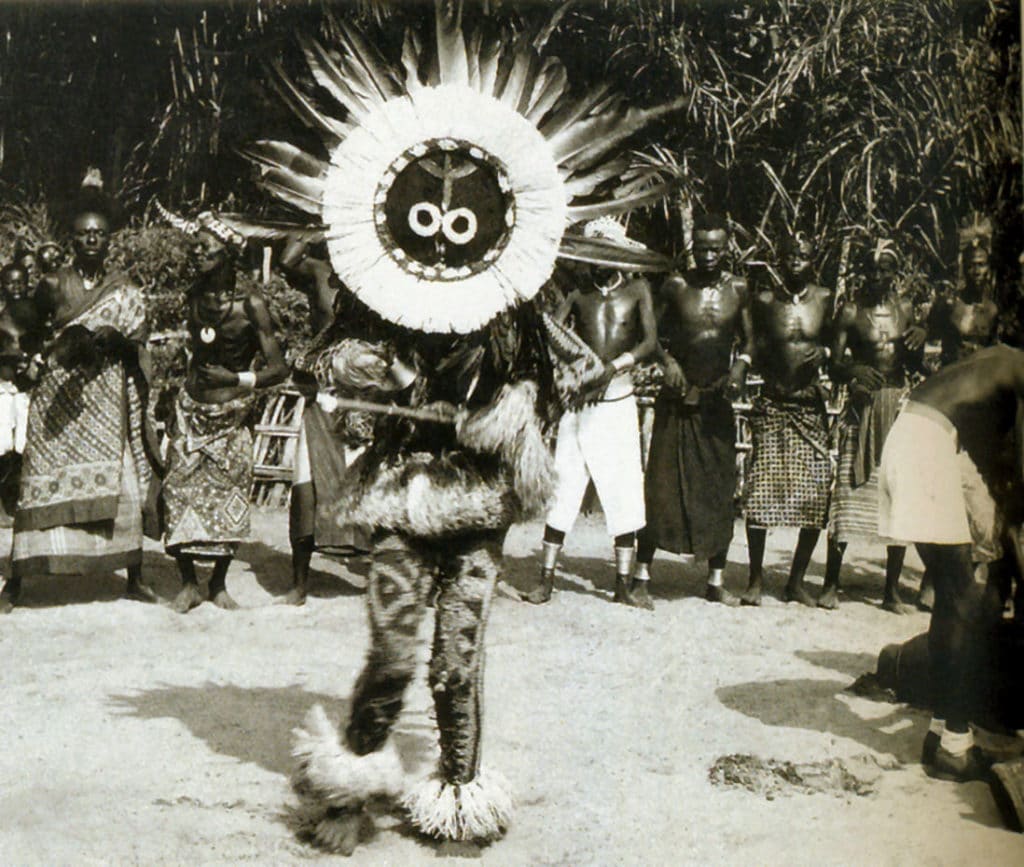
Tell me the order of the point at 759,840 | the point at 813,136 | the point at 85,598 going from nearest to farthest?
the point at 759,840 → the point at 813,136 → the point at 85,598

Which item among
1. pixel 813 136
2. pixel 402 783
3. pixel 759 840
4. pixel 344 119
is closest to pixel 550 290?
pixel 344 119

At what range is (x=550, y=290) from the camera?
333 centimetres

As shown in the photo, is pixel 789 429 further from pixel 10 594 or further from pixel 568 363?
pixel 10 594

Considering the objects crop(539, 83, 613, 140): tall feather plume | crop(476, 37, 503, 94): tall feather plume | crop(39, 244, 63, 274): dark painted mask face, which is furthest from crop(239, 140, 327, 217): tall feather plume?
crop(39, 244, 63, 274): dark painted mask face

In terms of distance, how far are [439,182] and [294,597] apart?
1.76 metres

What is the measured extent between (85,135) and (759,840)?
277 cm

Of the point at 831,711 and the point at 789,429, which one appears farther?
the point at 789,429

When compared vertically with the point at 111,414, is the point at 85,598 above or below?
below

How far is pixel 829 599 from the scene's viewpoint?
4.17 m

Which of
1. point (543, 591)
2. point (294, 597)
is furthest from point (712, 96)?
point (294, 597)

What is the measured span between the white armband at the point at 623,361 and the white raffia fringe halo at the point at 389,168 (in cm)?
147

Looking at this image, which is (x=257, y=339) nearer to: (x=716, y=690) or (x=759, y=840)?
(x=716, y=690)

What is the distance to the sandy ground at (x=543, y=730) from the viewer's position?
3381 millimetres

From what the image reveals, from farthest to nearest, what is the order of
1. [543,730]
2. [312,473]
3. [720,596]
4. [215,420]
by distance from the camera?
[312,473] → [215,420] → [720,596] → [543,730]
